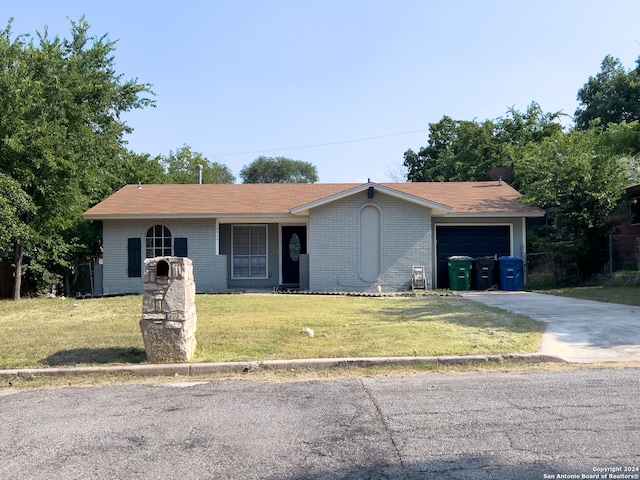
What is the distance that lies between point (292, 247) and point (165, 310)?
39.8 ft

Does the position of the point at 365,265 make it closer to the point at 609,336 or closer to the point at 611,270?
the point at 611,270

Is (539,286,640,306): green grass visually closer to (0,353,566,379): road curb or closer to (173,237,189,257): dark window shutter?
(0,353,566,379): road curb

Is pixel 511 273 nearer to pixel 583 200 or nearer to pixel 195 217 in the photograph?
pixel 583 200

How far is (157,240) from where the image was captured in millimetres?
18547

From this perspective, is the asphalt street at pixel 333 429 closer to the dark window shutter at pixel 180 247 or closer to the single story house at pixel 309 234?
the single story house at pixel 309 234

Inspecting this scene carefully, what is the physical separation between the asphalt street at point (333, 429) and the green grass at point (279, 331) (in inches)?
49.1

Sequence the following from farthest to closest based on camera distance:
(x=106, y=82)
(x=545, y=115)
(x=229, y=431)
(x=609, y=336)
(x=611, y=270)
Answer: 1. (x=545, y=115)
2. (x=106, y=82)
3. (x=611, y=270)
4. (x=609, y=336)
5. (x=229, y=431)

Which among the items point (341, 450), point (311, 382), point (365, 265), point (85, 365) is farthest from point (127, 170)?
point (341, 450)

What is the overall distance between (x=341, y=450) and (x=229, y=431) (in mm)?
1047

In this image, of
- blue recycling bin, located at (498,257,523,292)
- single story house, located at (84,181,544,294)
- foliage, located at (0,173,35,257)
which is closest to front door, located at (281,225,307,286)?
single story house, located at (84,181,544,294)

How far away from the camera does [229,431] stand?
4.62 m

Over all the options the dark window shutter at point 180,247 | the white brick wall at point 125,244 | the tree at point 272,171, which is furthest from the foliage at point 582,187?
the tree at point 272,171

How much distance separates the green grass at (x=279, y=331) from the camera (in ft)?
24.9

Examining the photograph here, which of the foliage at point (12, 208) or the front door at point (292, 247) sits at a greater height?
the foliage at point (12, 208)
